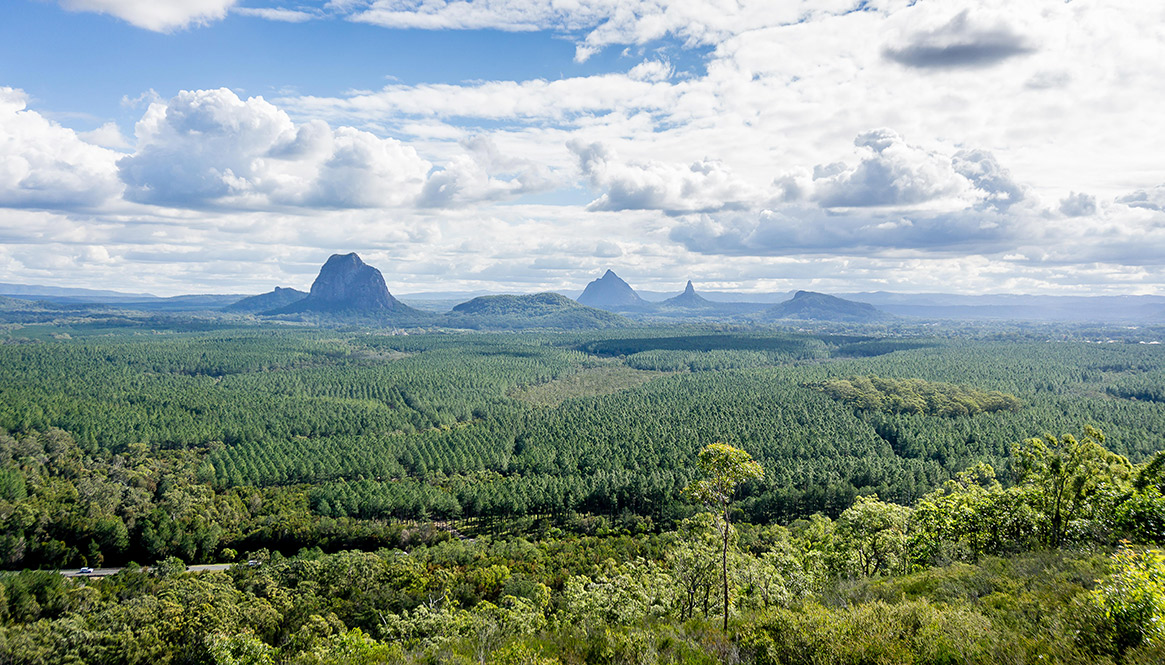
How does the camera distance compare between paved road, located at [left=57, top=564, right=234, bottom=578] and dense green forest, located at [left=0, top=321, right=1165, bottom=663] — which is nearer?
dense green forest, located at [left=0, top=321, right=1165, bottom=663]

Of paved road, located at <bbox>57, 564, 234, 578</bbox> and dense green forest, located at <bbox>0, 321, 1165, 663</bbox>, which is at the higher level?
dense green forest, located at <bbox>0, 321, 1165, 663</bbox>

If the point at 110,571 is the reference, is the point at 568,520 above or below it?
below

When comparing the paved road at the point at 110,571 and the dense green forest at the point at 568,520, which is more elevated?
the dense green forest at the point at 568,520

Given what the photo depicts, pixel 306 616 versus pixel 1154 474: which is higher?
pixel 1154 474

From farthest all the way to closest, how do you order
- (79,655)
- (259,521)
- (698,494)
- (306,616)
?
(259,521) → (306,616) → (79,655) → (698,494)

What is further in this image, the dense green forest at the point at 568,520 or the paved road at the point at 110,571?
the paved road at the point at 110,571

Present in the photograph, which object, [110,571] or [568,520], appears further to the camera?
[568,520]

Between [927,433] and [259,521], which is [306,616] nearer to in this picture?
[259,521]

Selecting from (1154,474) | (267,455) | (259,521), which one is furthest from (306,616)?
(267,455)
